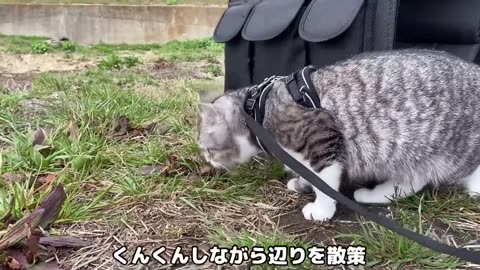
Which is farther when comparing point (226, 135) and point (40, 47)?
point (40, 47)

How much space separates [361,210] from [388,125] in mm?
639

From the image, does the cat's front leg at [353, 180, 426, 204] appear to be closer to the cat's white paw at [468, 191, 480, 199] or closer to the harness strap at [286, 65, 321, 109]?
the cat's white paw at [468, 191, 480, 199]

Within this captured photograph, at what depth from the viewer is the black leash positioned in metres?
1.37

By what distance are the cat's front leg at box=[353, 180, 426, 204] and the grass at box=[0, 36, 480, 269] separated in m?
0.05

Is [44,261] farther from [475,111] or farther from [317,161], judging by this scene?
[475,111]

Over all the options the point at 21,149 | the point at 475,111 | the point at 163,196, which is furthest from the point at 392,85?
the point at 21,149

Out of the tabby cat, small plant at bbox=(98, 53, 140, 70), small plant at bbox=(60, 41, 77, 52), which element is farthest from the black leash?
small plant at bbox=(60, 41, 77, 52)

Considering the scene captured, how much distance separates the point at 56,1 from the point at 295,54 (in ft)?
27.7

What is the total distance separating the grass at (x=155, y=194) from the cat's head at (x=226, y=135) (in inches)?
2.7

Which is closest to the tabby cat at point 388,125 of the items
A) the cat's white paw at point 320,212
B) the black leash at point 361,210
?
the cat's white paw at point 320,212

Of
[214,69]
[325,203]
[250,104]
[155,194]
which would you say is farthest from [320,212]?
[214,69]

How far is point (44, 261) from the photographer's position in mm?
1655

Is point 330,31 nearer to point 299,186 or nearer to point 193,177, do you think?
point 299,186

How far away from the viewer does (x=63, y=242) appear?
1741 mm
